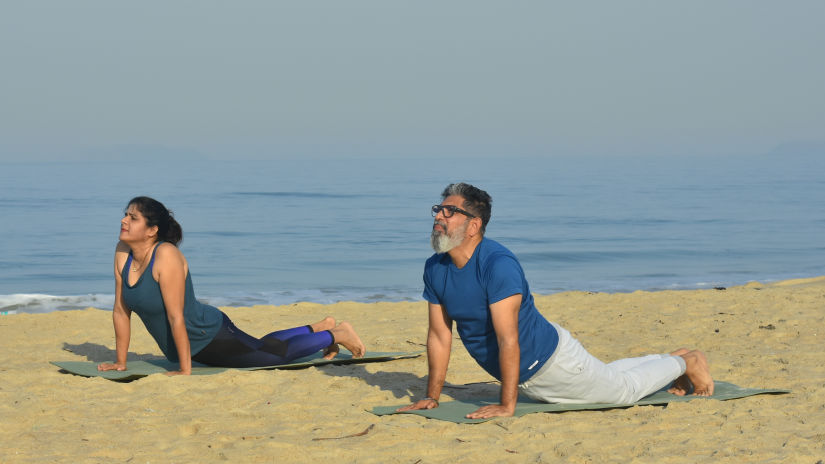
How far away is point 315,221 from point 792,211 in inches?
748

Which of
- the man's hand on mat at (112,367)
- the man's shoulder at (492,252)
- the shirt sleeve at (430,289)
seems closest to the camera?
the man's shoulder at (492,252)

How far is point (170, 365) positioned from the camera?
6664 mm

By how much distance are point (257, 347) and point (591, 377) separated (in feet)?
8.71

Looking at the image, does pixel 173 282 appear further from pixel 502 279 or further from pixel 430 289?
pixel 502 279

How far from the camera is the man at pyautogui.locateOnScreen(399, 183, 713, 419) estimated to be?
4.67 m

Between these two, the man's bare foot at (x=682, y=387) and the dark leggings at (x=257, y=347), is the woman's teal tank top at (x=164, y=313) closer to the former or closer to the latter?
the dark leggings at (x=257, y=347)

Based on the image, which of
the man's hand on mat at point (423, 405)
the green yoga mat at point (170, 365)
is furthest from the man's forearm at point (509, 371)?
the green yoga mat at point (170, 365)

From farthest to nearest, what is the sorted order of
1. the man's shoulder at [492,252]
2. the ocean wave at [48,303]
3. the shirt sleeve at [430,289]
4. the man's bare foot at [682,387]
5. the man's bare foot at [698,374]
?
the ocean wave at [48,303], the man's bare foot at [682,387], the man's bare foot at [698,374], the shirt sleeve at [430,289], the man's shoulder at [492,252]

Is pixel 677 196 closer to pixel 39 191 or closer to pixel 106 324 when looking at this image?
pixel 39 191

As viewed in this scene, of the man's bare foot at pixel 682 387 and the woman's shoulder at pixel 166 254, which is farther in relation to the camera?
the woman's shoulder at pixel 166 254

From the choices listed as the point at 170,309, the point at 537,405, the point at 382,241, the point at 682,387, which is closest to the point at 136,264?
the point at 170,309

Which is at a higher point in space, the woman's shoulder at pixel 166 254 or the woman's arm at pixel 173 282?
the woman's shoulder at pixel 166 254

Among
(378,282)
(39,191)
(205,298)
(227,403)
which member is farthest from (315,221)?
(227,403)

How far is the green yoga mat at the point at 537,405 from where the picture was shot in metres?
5.00
